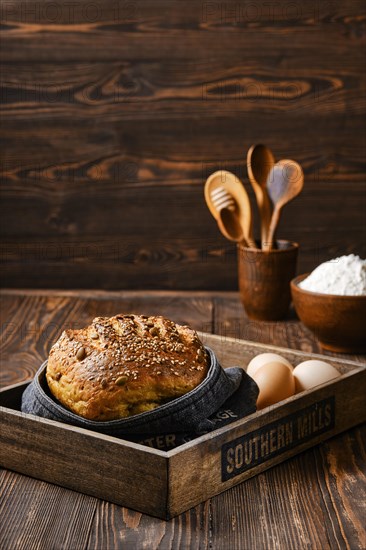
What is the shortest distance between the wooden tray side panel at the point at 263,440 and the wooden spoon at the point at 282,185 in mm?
719

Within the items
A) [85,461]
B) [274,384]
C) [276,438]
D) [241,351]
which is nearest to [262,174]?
[241,351]

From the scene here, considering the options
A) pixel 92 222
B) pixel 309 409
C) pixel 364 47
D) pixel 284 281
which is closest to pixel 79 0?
pixel 92 222

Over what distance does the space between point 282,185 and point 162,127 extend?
50 centimetres

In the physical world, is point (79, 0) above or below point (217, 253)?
above

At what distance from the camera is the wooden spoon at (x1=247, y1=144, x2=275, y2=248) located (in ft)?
6.72

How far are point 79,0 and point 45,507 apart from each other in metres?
1.60

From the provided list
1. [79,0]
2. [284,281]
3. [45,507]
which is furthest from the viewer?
[79,0]

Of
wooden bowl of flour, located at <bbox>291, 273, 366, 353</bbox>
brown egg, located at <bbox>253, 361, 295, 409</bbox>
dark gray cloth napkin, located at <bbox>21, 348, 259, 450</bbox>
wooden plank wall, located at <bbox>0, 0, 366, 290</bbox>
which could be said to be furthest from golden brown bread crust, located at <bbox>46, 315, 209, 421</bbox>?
wooden plank wall, located at <bbox>0, 0, 366, 290</bbox>

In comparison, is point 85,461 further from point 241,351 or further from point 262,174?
point 262,174

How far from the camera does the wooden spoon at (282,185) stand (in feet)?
6.61

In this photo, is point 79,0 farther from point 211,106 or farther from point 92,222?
point 92,222

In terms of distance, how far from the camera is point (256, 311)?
6.85ft

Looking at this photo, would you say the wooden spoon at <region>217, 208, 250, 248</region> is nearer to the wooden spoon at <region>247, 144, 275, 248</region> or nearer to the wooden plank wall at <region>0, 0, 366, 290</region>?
the wooden spoon at <region>247, 144, 275, 248</region>

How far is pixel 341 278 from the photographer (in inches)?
69.3
